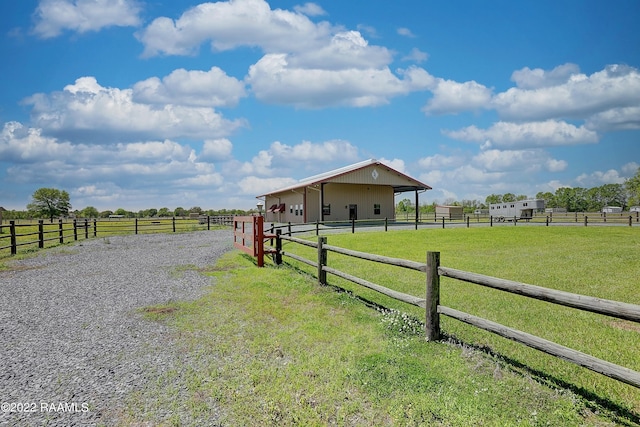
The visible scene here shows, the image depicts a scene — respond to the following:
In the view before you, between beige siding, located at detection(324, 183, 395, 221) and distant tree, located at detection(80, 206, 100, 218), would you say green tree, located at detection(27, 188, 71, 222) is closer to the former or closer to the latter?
distant tree, located at detection(80, 206, 100, 218)

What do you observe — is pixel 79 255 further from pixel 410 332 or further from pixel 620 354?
pixel 620 354

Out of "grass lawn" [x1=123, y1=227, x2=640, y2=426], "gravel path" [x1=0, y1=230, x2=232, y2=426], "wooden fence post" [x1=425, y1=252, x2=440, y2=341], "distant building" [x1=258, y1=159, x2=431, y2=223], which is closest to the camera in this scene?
"grass lawn" [x1=123, y1=227, x2=640, y2=426]

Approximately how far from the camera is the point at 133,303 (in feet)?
24.5

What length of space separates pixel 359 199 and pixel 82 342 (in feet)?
98.5

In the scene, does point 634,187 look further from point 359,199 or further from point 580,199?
point 359,199

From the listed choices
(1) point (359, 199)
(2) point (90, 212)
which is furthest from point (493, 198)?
(2) point (90, 212)

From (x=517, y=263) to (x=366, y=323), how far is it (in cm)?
863

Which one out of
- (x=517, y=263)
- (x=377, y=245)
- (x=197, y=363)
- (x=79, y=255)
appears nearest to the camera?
(x=197, y=363)

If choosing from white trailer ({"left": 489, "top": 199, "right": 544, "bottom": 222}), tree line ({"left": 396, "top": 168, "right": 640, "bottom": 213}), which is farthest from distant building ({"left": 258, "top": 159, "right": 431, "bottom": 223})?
tree line ({"left": 396, "top": 168, "right": 640, "bottom": 213})

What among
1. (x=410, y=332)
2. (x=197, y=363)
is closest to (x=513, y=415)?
(x=410, y=332)

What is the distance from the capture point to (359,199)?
3438 centimetres

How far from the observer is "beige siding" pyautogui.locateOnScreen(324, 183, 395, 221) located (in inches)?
1302

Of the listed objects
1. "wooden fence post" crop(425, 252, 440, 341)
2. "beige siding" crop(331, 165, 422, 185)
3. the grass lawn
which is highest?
"beige siding" crop(331, 165, 422, 185)

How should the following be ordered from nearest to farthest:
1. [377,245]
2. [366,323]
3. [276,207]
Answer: [366,323] → [377,245] → [276,207]
